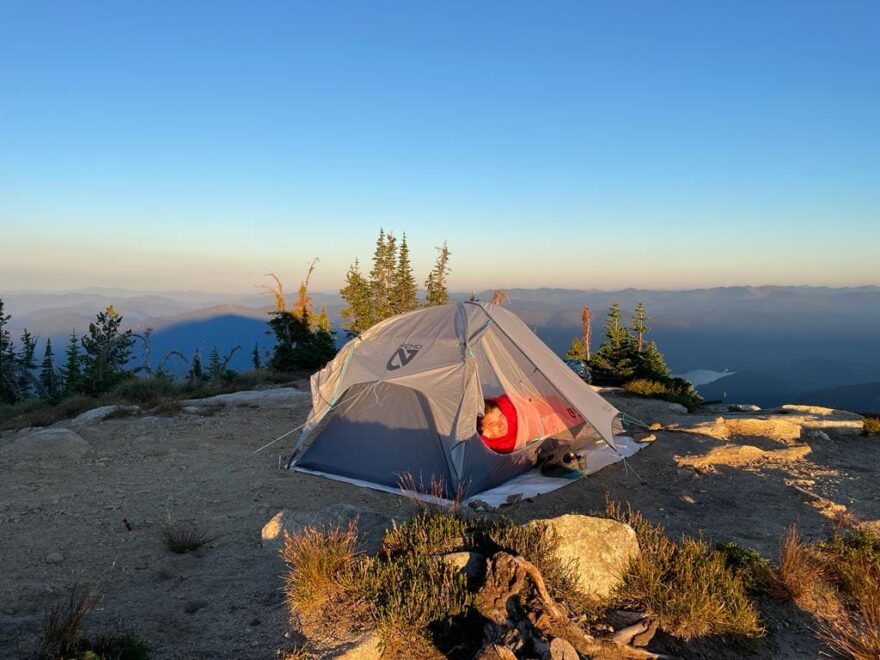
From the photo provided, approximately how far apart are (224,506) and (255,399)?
788 cm

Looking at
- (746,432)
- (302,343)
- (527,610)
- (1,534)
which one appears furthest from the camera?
(302,343)

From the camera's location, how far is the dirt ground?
4.48m

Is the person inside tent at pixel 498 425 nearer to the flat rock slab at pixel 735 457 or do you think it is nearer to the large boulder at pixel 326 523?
the large boulder at pixel 326 523

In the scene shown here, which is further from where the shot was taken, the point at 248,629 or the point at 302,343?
the point at 302,343

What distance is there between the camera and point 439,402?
27.8 ft

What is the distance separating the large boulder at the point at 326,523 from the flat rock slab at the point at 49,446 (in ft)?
21.3

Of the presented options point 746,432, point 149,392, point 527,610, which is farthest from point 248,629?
point 149,392

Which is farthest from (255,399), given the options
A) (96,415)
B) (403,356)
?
(403,356)

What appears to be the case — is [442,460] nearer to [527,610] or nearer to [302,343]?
[527,610]

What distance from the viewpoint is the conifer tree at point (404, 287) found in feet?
137

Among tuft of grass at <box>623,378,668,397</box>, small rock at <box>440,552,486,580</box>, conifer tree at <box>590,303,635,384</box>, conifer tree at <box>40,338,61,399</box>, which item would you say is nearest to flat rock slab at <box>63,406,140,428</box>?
small rock at <box>440,552,486,580</box>

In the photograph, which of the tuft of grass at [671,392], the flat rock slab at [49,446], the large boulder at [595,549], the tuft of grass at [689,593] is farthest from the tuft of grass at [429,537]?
the tuft of grass at [671,392]

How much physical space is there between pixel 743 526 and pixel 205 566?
22.0 ft

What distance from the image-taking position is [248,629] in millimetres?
4195
